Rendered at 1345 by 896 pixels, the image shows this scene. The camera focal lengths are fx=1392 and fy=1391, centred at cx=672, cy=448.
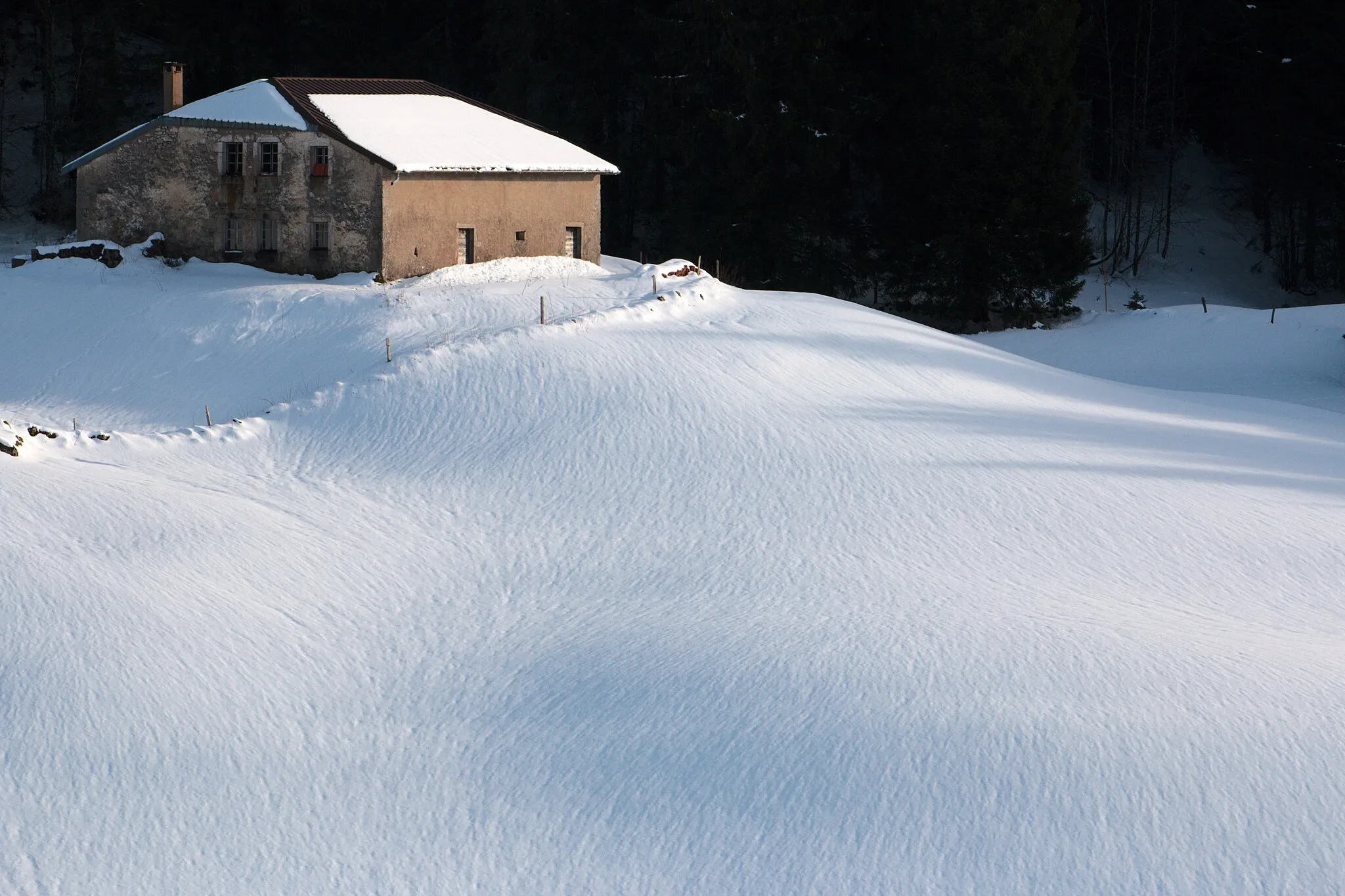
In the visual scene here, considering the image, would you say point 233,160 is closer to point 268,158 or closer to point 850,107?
point 268,158

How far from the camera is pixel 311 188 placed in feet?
102

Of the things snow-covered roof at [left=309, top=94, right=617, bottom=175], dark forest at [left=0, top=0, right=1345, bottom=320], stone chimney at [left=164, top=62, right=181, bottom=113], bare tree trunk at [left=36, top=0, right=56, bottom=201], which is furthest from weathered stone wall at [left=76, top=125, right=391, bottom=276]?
bare tree trunk at [left=36, top=0, right=56, bottom=201]

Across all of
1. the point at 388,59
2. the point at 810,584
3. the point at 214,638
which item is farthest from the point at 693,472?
the point at 388,59

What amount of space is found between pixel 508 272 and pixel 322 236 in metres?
4.22

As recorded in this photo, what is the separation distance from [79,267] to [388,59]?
20.8m

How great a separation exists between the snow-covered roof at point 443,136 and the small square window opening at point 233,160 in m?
2.13

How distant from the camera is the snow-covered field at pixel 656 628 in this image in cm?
1203

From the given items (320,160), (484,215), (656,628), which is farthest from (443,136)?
(656,628)

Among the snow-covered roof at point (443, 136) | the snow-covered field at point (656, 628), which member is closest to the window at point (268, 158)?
the snow-covered roof at point (443, 136)

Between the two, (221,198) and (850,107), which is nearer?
(221,198)

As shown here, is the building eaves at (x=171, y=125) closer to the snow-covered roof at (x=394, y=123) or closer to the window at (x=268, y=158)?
the snow-covered roof at (x=394, y=123)

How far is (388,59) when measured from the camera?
163 feet

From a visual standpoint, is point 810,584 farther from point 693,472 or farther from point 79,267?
point 79,267

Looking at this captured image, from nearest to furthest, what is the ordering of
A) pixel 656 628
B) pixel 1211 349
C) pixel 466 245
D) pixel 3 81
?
pixel 656 628
pixel 466 245
pixel 1211 349
pixel 3 81
